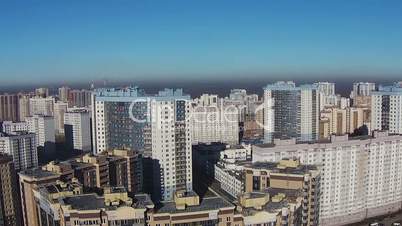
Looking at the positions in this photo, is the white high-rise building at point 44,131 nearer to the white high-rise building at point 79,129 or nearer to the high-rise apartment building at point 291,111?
the white high-rise building at point 79,129

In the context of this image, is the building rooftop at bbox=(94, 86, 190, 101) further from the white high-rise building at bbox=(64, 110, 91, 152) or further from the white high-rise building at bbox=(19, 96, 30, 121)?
the white high-rise building at bbox=(19, 96, 30, 121)

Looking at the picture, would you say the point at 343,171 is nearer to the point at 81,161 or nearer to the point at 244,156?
the point at 244,156

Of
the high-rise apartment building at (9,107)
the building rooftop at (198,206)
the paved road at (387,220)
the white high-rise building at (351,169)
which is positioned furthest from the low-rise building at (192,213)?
the high-rise apartment building at (9,107)

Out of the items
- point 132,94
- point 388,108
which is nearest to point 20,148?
point 132,94

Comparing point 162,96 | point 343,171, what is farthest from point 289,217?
point 162,96

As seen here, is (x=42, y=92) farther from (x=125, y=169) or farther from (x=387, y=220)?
(x=387, y=220)

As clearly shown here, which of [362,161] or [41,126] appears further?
[41,126]

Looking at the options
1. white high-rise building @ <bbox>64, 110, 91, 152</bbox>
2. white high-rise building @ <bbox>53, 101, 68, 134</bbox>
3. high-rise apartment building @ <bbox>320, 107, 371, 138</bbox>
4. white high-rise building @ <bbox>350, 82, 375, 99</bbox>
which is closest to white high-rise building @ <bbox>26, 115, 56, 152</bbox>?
white high-rise building @ <bbox>64, 110, 91, 152</bbox>
